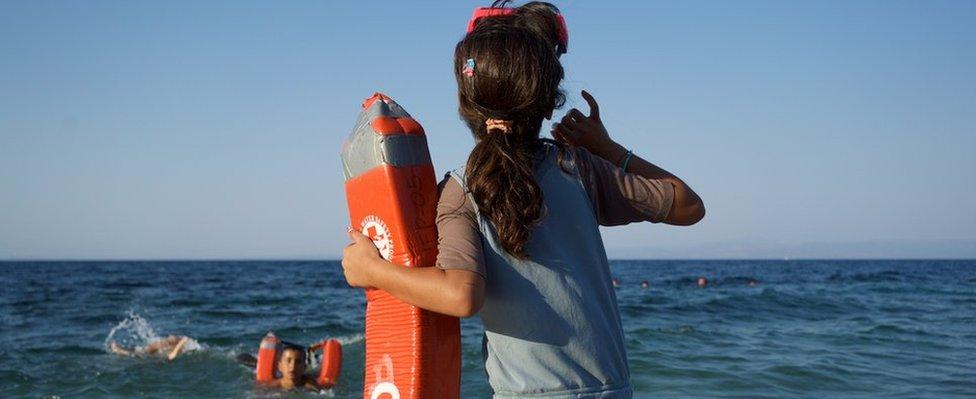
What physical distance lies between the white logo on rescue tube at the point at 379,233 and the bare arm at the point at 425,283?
0.05 m

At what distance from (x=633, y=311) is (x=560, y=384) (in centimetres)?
1537

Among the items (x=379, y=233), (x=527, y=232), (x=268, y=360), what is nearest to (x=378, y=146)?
(x=379, y=233)

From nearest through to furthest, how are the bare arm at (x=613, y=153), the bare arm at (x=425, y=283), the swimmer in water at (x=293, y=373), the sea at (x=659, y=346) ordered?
1. the bare arm at (x=425, y=283)
2. the bare arm at (x=613, y=153)
3. the sea at (x=659, y=346)
4. the swimmer in water at (x=293, y=373)

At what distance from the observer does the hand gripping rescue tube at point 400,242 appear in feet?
7.82

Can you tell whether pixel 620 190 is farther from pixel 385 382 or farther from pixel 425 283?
pixel 385 382

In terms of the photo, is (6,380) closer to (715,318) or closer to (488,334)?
(488,334)

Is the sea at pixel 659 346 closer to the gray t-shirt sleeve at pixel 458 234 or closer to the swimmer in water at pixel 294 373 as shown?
the swimmer in water at pixel 294 373

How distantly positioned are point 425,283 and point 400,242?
0.30 m

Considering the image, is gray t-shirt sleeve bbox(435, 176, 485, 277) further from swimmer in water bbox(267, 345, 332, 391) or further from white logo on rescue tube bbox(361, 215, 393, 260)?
swimmer in water bbox(267, 345, 332, 391)

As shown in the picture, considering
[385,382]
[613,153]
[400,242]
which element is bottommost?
[385,382]

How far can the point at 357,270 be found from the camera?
232 centimetres

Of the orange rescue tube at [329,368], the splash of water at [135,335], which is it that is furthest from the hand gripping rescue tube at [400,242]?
the splash of water at [135,335]

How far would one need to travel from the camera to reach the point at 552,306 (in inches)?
82.9

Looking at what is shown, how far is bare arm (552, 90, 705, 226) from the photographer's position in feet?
7.32
